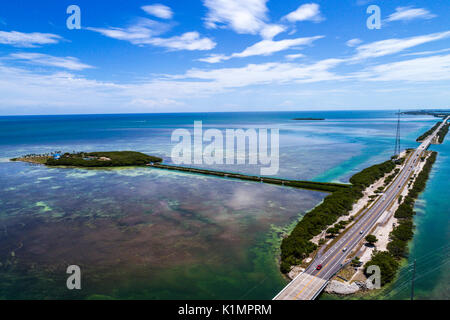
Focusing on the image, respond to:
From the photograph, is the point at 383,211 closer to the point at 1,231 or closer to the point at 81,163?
the point at 1,231

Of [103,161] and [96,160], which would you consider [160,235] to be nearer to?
[103,161]

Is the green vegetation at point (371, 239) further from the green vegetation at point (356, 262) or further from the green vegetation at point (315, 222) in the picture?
the green vegetation at point (356, 262)

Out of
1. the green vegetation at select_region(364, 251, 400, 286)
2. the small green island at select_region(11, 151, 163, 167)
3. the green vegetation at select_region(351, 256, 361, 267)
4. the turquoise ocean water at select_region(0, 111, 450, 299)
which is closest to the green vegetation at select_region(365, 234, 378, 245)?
the green vegetation at select_region(364, 251, 400, 286)

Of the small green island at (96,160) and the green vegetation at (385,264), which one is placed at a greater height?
the small green island at (96,160)

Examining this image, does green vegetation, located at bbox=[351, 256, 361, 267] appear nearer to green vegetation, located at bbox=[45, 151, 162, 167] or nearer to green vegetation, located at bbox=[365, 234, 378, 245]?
green vegetation, located at bbox=[365, 234, 378, 245]

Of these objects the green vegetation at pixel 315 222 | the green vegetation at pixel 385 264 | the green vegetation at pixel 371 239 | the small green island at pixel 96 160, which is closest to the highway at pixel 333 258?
the green vegetation at pixel 371 239

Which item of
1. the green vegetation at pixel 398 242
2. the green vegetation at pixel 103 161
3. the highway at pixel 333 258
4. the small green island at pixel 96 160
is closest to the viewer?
the highway at pixel 333 258

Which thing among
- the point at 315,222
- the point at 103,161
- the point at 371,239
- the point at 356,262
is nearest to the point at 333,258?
the point at 356,262
